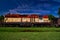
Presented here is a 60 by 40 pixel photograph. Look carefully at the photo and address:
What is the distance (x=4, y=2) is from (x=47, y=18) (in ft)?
4.67

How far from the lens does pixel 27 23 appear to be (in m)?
4.80

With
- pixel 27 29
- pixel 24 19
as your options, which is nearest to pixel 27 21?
pixel 24 19

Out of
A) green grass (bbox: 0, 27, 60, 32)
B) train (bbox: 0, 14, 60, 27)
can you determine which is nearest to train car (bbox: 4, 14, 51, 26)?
train (bbox: 0, 14, 60, 27)

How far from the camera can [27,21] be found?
4.76 m

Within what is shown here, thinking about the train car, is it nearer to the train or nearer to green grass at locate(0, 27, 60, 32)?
the train

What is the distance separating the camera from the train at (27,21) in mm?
4668

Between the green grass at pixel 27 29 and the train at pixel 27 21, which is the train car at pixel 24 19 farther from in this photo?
the green grass at pixel 27 29

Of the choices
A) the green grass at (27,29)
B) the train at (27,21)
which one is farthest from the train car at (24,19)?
the green grass at (27,29)

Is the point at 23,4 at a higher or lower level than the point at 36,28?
higher

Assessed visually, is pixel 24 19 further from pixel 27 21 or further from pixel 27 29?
pixel 27 29

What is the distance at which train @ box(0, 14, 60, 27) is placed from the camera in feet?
15.3

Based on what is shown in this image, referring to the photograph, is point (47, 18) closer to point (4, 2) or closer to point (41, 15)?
point (41, 15)

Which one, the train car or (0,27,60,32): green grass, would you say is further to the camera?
(0,27,60,32): green grass

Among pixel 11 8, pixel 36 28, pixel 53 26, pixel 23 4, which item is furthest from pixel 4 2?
pixel 53 26
